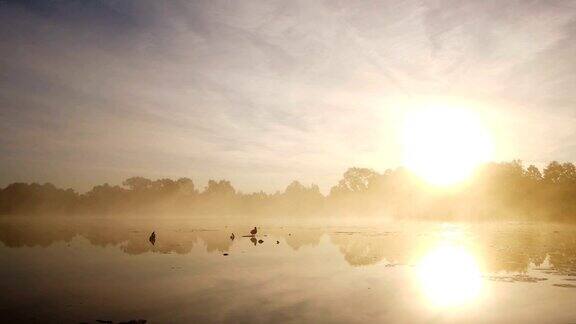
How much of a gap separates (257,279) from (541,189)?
12947 cm

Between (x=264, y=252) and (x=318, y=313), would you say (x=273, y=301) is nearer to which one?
(x=318, y=313)

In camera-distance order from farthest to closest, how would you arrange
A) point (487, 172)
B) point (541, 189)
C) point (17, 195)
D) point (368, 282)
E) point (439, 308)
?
point (17, 195) < point (487, 172) < point (541, 189) < point (368, 282) < point (439, 308)

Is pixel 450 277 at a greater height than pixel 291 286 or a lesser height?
greater

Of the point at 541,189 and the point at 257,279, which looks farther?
the point at 541,189

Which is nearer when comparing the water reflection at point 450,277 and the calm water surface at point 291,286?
the calm water surface at point 291,286

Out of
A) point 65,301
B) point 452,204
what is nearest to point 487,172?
point 452,204

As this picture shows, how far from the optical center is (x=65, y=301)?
18188 mm

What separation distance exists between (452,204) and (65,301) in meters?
142

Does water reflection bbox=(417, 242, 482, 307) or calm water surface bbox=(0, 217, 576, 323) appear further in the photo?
water reflection bbox=(417, 242, 482, 307)

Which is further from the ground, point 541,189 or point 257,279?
point 541,189

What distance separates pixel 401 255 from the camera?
34.9 m

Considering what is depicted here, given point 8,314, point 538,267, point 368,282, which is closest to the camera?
point 8,314

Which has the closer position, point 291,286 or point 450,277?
point 291,286

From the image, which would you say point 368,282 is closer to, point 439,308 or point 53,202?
point 439,308
